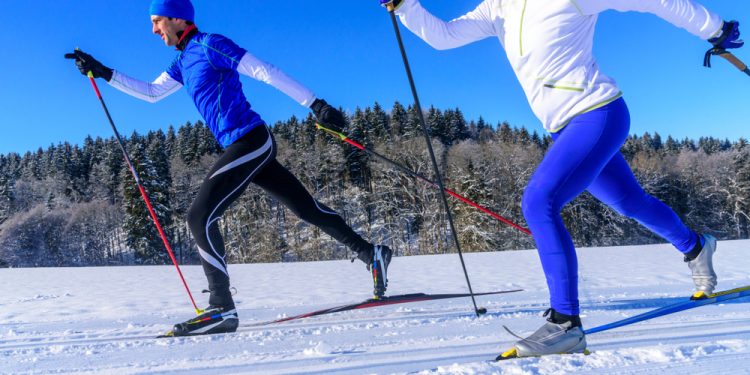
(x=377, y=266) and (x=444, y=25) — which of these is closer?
(x=444, y=25)

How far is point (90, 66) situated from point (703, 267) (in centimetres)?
451

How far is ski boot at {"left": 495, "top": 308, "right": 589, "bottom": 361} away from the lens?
1638 millimetres

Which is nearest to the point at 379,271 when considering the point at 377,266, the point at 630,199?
the point at 377,266

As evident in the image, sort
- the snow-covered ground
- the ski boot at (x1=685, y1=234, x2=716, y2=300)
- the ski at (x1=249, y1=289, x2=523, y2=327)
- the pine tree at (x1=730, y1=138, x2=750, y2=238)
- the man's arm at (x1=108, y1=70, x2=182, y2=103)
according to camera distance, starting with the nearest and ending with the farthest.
→ the snow-covered ground
the ski boot at (x1=685, y1=234, x2=716, y2=300)
the ski at (x1=249, y1=289, x2=523, y2=327)
the man's arm at (x1=108, y1=70, x2=182, y2=103)
the pine tree at (x1=730, y1=138, x2=750, y2=238)

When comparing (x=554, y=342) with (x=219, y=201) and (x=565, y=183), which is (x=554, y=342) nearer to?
(x=565, y=183)

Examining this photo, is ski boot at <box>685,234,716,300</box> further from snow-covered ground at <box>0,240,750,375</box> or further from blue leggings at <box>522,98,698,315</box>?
blue leggings at <box>522,98,698,315</box>

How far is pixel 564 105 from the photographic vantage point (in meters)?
1.96

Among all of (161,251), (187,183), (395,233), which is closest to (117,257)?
(187,183)

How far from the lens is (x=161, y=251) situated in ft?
136

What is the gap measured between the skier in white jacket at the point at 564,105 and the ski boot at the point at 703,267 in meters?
1.19

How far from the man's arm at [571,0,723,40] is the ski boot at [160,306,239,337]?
101 inches

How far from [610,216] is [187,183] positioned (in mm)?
45286

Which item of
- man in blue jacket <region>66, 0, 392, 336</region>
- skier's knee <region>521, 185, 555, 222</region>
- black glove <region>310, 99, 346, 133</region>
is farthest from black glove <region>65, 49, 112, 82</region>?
skier's knee <region>521, 185, 555, 222</region>

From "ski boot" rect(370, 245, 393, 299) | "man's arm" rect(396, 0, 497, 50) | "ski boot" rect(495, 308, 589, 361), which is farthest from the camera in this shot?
"ski boot" rect(370, 245, 393, 299)
